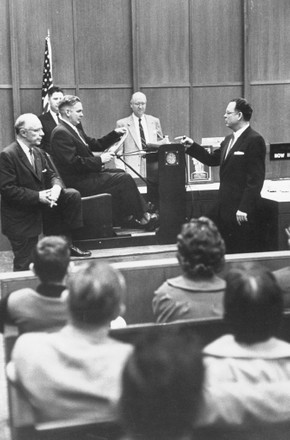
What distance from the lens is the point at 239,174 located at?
5375 mm

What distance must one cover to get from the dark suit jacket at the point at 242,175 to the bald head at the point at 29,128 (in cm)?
142

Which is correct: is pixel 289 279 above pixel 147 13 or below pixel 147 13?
below

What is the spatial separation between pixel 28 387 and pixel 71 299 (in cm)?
27

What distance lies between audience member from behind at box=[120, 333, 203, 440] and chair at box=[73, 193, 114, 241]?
3.79 metres

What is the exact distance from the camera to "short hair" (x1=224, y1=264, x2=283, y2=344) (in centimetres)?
195

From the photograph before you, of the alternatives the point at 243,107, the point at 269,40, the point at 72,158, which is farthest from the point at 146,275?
the point at 269,40

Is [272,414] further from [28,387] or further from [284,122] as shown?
[284,122]

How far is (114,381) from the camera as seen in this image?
1.97 meters

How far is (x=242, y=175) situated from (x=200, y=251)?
120 inches

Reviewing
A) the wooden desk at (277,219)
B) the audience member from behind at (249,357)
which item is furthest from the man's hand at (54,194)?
the audience member from behind at (249,357)

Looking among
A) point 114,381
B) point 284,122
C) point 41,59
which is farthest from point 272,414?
point 284,122

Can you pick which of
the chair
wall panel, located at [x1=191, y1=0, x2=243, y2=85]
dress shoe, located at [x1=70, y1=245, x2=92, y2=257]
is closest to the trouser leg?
dress shoe, located at [x1=70, y1=245, x2=92, y2=257]

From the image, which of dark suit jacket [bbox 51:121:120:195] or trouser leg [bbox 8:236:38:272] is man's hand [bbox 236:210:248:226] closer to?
dark suit jacket [bbox 51:121:120:195]

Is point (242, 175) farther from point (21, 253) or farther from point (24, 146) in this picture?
point (21, 253)
